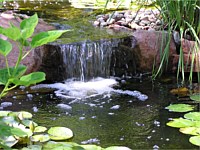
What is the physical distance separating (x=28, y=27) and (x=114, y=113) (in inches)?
77.0

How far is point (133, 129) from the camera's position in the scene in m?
2.54

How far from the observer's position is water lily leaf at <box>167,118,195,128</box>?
2.55 meters

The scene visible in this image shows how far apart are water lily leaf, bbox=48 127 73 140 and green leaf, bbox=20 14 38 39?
55.8 inches

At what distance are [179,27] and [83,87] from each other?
3.84 ft

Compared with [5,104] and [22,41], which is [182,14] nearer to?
[5,104]

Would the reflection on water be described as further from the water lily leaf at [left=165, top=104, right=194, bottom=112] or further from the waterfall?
the waterfall

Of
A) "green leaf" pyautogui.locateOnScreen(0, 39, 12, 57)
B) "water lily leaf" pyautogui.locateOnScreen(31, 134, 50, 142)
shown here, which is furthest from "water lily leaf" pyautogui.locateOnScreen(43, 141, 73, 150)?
"green leaf" pyautogui.locateOnScreen(0, 39, 12, 57)

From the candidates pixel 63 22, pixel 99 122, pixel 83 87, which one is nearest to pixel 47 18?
pixel 63 22

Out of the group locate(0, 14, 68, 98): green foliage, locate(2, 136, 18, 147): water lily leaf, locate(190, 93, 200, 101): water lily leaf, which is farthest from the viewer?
locate(190, 93, 200, 101): water lily leaf

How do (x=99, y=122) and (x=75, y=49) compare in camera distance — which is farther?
(x=75, y=49)

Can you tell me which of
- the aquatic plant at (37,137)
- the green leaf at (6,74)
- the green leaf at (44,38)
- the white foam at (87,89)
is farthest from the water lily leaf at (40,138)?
the green leaf at (44,38)

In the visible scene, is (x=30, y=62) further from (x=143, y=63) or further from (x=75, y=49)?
(x=143, y=63)

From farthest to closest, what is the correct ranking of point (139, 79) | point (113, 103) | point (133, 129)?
point (139, 79) < point (113, 103) < point (133, 129)

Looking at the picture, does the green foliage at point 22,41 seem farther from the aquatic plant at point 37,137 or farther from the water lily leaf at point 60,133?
the water lily leaf at point 60,133
